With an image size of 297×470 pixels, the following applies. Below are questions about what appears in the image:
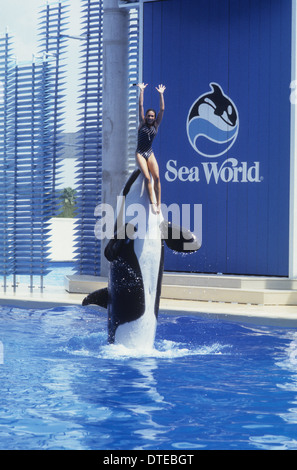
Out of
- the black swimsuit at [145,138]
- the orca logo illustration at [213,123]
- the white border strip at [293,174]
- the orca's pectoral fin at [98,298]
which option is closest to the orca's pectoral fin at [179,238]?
the black swimsuit at [145,138]

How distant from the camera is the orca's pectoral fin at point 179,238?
545 cm

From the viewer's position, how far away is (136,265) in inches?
222

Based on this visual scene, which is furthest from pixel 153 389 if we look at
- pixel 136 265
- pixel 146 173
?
pixel 146 173

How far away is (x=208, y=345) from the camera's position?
6.70 metres

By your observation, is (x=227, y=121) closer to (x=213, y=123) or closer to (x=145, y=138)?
(x=213, y=123)

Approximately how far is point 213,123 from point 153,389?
18.7 ft

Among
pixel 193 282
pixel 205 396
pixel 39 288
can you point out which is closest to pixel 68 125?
pixel 39 288

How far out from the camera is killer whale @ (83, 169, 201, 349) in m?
5.44

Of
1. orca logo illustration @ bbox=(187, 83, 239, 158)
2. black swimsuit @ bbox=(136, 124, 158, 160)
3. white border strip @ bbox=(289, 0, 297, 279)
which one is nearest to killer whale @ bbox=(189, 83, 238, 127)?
orca logo illustration @ bbox=(187, 83, 239, 158)

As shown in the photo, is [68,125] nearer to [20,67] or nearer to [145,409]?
[20,67]

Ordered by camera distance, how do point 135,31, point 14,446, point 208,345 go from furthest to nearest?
point 135,31 → point 208,345 → point 14,446

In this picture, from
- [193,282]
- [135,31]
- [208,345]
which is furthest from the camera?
[135,31]

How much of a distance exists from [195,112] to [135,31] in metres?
1.70

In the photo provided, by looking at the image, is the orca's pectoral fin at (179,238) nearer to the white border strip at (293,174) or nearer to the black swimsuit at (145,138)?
the black swimsuit at (145,138)
